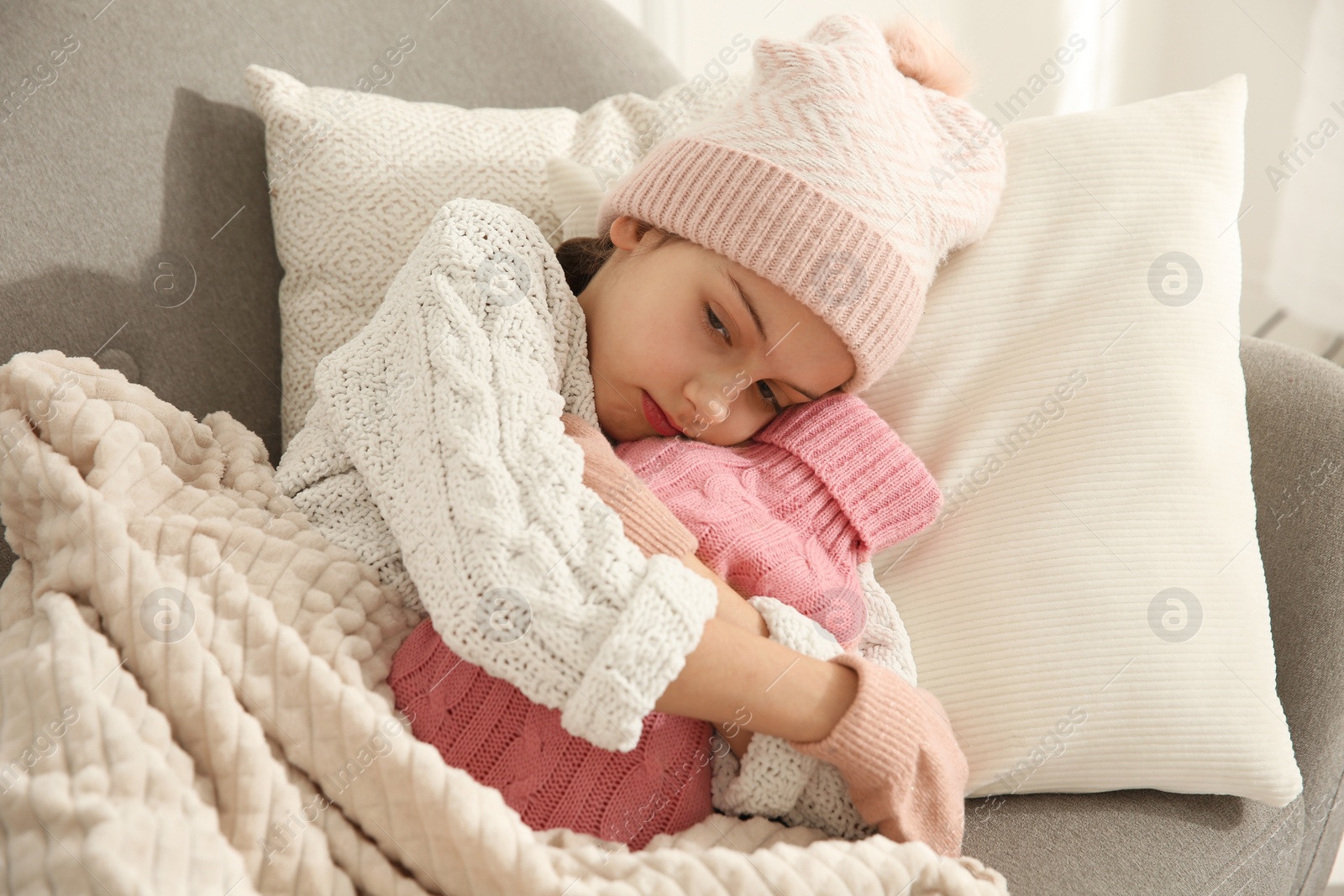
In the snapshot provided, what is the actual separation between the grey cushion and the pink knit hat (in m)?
0.45

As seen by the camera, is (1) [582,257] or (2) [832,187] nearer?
(2) [832,187]

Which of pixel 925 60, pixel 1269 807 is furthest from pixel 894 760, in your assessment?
pixel 925 60

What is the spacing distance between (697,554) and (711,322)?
0.24m

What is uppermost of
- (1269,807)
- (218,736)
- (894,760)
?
(218,736)

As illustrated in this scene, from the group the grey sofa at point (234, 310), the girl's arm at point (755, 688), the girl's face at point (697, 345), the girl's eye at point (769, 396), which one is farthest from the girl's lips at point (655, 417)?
the grey sofa at point (234, 310)

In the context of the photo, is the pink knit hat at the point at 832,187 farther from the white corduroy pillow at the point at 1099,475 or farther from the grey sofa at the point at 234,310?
the grey sofa at the point at 234,310

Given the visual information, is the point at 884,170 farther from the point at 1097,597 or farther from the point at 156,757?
the point at 156,757

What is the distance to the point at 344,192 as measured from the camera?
1.06 m

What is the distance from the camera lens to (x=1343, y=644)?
984 millimetres

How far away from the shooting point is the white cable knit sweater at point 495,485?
27.0 inches

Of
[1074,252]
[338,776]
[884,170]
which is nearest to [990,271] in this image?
[1074,252]

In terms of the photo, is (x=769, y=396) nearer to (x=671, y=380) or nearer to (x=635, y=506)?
(x=671, y=380)

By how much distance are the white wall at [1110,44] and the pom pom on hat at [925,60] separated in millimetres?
945

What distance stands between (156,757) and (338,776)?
0.12 metres
